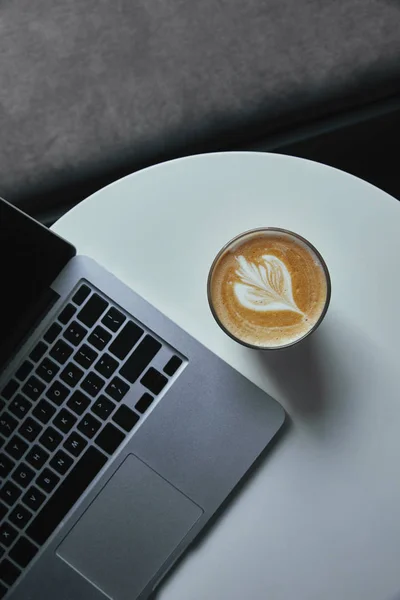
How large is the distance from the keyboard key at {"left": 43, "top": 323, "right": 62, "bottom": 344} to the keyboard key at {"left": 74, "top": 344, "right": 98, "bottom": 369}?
4 cm

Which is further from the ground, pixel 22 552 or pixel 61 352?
pixel 61 352

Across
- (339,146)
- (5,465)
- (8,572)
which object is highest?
(339,146)

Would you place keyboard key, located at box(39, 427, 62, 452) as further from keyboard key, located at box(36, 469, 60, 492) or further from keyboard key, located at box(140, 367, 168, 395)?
keyboard key, located at box(140, 367, 168, 395)

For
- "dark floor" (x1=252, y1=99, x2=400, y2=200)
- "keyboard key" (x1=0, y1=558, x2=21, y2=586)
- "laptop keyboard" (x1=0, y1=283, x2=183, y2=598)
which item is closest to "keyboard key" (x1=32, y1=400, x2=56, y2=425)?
"laptop keyboard" (x1=0, y1=283, x2=183, y2=598)

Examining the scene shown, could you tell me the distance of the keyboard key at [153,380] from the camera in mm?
1055

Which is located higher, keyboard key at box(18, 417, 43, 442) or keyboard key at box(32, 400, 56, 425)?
keyboard key at box(32, 400, 56, 425)

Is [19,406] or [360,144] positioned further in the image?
[360,144]

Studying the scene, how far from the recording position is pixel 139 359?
1055 mm

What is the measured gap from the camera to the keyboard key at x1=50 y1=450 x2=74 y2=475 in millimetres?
1060

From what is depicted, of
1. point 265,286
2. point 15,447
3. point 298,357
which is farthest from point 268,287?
point 15,447

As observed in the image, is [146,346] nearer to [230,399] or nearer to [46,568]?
[230,399]

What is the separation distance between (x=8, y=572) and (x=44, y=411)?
0.78 ft

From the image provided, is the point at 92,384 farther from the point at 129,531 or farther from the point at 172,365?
the point at 129,531

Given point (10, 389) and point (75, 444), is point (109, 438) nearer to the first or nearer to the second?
point (75, 444)
